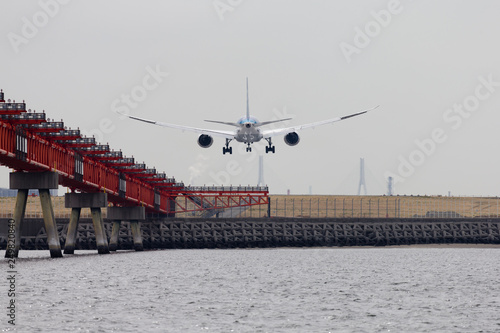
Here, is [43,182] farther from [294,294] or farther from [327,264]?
[294,294]

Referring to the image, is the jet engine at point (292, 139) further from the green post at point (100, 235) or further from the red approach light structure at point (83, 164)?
the green post at point (100, 235)

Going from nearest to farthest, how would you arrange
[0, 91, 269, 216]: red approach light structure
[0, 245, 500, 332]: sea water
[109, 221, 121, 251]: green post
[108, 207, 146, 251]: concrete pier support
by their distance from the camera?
[0, 245, 500, 332]: sea water → [0, 91, 269, 216]: red approach light structure → [108, 207, 146, 251]: concrete pier support → [109, 221, 121, 251]: green post

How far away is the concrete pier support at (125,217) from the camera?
558 feet

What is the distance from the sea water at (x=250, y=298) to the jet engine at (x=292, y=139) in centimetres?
2488

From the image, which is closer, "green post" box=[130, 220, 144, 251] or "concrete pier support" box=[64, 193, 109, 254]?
"concrete pier support" box=[64, 193, 109, 254]

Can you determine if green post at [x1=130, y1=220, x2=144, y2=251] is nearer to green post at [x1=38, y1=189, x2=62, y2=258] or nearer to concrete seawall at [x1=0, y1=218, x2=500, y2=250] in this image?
concrete seawall at [x1=0, y1=218, x2=500, y2=250]

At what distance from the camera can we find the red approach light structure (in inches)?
4114

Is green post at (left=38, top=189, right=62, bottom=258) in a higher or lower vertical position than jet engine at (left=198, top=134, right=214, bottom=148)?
lower

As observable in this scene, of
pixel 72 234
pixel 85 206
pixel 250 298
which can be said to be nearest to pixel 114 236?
pixel 72 234

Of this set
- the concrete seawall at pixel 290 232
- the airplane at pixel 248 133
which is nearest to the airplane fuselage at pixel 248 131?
the airplane at pixel 248 133

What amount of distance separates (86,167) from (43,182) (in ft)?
56.8

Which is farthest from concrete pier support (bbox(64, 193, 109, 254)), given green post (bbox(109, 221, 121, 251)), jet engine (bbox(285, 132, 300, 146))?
jet engine (bbox(285, 132, 300, 146))

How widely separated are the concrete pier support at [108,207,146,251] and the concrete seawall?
156 inches

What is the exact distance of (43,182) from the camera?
390 ft
